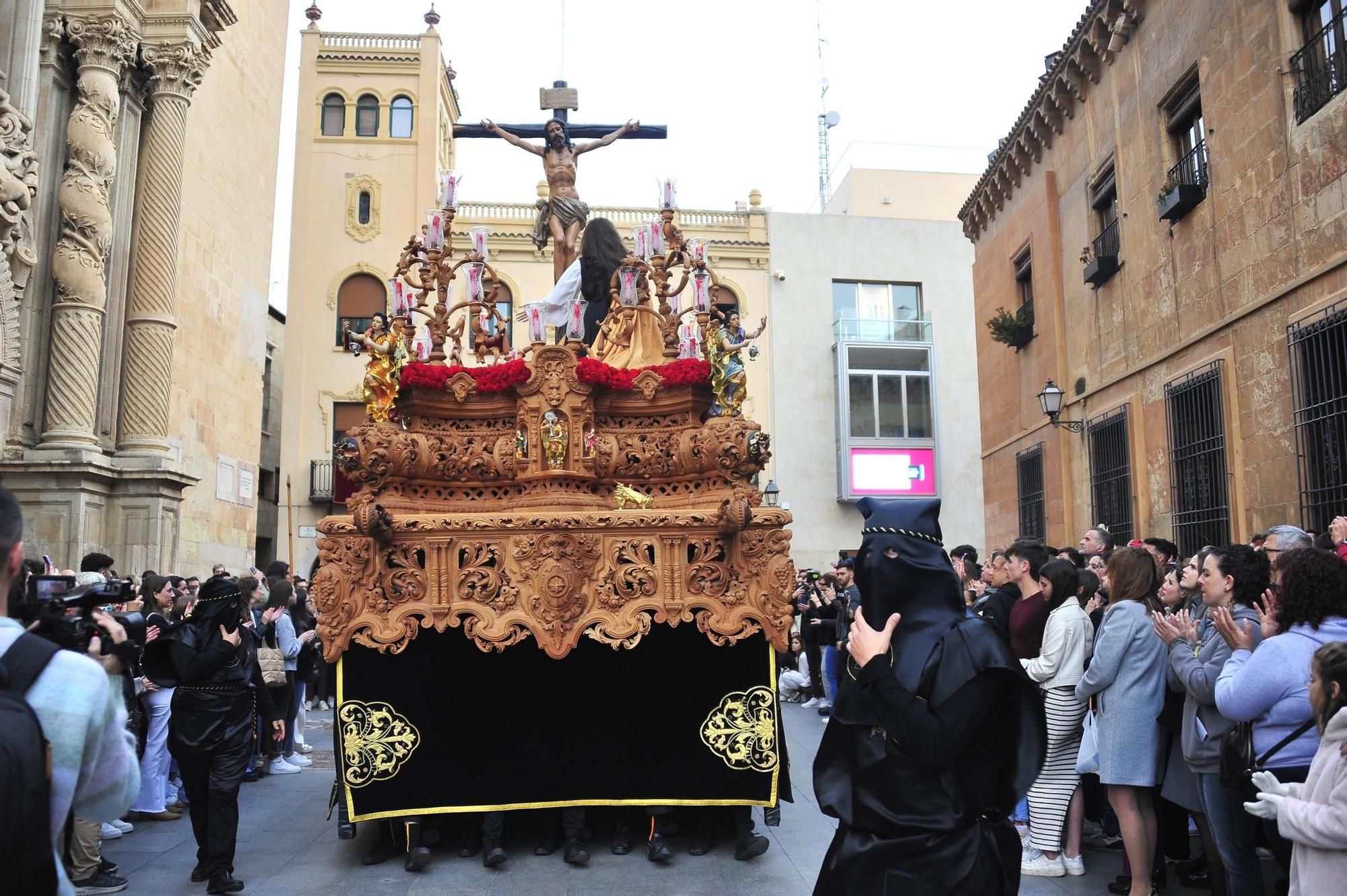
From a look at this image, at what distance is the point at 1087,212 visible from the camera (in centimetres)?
1557

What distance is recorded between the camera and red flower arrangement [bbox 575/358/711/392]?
22.0 feet

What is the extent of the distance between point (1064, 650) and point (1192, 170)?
858cm

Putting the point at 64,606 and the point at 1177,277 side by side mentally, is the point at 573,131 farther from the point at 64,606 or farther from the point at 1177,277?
the point at 1177,277

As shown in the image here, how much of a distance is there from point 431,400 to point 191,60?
10548mm

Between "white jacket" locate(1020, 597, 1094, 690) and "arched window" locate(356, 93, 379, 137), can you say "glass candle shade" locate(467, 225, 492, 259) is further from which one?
"arched window" locate(356, 93, 379, 137)

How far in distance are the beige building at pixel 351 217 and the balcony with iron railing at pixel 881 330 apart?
399cm

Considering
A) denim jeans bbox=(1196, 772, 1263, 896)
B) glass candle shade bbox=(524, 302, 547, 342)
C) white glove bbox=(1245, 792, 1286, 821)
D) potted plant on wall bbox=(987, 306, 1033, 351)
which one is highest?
potted plant on wall bbox=(987, 306, 1033, 351)

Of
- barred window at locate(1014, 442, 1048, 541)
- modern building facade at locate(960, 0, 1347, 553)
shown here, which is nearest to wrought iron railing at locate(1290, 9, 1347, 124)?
modern building facade at locate(960, 0, 1347, 553)

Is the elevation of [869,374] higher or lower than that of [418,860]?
higher

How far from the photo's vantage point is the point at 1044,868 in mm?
6191

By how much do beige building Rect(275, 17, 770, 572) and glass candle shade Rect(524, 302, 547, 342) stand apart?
20.6m

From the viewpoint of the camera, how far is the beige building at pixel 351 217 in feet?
88.9

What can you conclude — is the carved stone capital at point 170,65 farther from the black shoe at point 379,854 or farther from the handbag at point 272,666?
the black shoe at point 379,854

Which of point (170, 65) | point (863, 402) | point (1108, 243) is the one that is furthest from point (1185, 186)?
point (863, 402)
